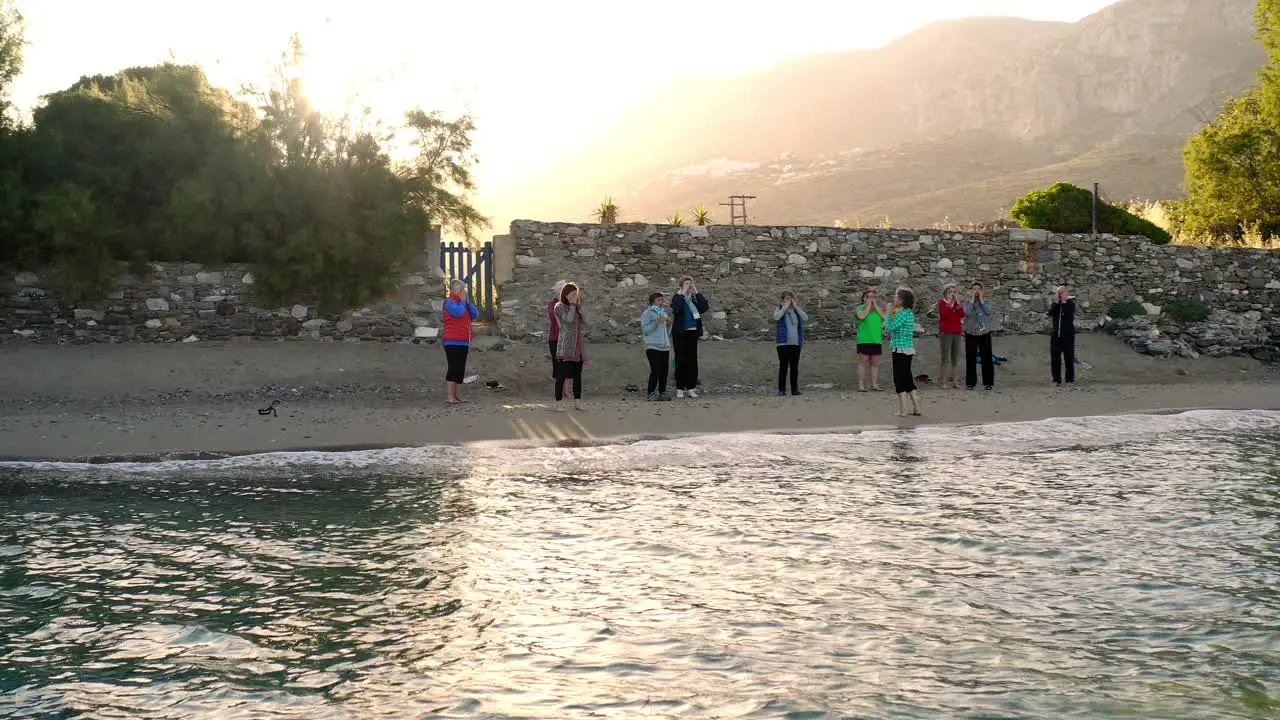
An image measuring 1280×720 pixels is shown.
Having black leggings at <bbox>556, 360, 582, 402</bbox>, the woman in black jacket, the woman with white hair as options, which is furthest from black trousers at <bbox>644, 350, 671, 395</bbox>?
the woman in black jacket

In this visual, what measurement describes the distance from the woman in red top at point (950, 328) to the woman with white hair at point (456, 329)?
7.40m

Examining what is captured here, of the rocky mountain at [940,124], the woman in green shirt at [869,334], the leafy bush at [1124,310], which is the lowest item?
the woman in green shirt at [869,334]

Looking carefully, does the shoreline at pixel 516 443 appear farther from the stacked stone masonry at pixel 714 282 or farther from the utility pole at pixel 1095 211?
the utility pole at pixel 1095 211

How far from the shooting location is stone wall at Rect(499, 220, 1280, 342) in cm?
1758

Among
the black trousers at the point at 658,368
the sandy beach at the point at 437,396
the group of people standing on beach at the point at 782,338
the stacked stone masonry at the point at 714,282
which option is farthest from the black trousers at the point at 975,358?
the black trousers at the point at 658,368

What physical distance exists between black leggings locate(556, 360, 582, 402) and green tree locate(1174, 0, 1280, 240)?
1948cm

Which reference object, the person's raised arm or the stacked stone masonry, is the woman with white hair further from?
the stacked stone masonry

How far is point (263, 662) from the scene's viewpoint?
484 centimetres

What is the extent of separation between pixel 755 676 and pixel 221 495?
566 cm

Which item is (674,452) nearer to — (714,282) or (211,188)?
(714,282)

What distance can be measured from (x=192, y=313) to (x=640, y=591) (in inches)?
499

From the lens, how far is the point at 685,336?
14.7m

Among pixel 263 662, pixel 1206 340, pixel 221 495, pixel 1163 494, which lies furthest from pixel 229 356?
pixel 1206 340

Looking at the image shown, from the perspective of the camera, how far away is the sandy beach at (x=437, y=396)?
1152 cm
